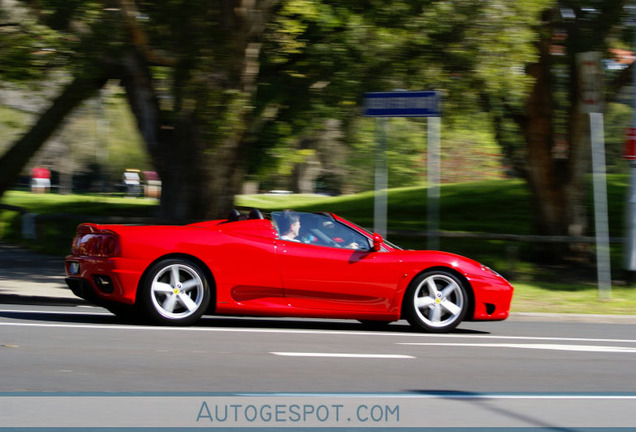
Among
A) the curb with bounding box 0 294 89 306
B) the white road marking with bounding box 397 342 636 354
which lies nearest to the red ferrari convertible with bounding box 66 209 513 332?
the white road marking with bounding box 397 342 636 354

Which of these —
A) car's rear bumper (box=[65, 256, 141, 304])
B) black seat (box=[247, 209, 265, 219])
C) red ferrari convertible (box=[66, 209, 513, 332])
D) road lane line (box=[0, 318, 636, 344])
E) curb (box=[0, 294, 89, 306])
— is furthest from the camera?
curb (box=[0, 294, 89, 306])

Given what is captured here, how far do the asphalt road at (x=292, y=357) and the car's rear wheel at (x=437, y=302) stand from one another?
175 mm

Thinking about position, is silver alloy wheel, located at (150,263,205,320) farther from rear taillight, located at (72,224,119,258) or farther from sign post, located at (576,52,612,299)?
sign post, located at (576,52,612,299)

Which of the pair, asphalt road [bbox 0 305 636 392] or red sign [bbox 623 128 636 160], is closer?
asphalt road [bbox 0 305 636 392]

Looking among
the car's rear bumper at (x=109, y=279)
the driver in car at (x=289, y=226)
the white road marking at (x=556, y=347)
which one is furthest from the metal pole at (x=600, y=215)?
the car's rear bumper at (x=109, y=279)

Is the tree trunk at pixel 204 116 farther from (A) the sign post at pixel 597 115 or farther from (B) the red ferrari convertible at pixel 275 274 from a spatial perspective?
(A) the sign post at pixel 597 115

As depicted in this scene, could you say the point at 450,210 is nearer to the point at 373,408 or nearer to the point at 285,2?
the point at 285,2

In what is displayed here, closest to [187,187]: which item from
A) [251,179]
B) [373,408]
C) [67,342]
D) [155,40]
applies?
[155,40]

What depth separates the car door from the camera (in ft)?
29.1

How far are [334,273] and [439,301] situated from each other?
1221 millimetres

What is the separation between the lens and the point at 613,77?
17.8m

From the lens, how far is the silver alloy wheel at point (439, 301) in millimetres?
9188

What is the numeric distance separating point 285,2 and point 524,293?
5958 mm

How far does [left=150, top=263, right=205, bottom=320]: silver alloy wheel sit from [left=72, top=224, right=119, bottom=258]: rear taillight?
1.79 ft
